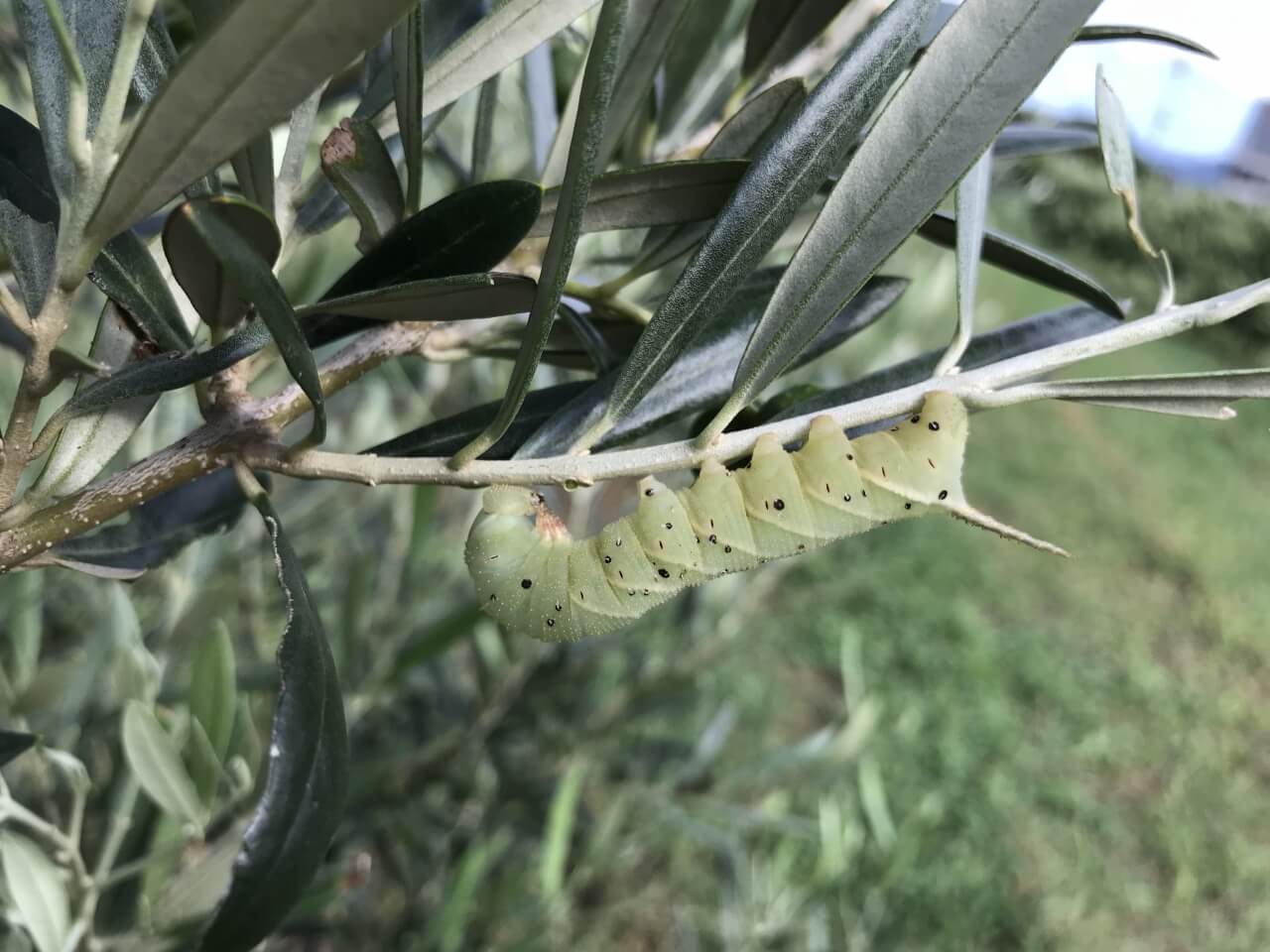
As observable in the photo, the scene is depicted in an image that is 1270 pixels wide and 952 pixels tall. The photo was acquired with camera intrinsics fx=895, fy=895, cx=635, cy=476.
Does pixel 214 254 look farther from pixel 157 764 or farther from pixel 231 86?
pixel 157 764

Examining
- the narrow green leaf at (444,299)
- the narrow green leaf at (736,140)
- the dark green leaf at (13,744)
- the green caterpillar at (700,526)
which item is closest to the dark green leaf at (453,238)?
the narrow green leaf at (444,299)

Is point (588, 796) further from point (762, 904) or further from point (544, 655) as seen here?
point (544, 655)

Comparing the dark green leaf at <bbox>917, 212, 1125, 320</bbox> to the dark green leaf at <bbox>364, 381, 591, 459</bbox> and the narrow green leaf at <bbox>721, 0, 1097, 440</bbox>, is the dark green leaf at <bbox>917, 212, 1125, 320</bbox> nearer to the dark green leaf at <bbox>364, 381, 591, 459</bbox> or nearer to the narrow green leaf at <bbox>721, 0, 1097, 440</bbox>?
the narrow green leaf at <bbox>721, 0, 1097, 440</bbox>

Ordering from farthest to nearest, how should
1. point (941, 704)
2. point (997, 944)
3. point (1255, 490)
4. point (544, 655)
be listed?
point (1255, 490), point (941, 704), point (997, 944), point (544, 655)

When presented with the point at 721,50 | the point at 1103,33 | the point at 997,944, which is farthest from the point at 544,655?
the point at 997,944

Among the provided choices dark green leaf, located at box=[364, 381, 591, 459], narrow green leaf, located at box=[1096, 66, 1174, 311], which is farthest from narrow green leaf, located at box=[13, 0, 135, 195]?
narrow green leaf, located at box=[1096, 66, 1174, 311]

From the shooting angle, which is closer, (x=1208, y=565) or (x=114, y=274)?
(x=114, y=274)
